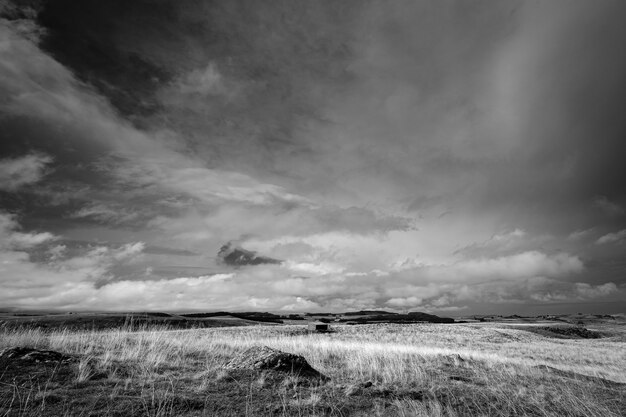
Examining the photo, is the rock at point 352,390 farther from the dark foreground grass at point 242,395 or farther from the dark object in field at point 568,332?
the dark object in field at point 568,332

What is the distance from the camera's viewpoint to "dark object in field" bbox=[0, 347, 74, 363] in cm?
845

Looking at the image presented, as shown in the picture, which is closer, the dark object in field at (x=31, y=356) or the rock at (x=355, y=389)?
the rock at (x=355, y=389)

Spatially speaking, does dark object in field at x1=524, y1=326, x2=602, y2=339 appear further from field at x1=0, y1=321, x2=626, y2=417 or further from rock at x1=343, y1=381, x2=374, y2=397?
rock at x1=343, y1=381, x2=374, y2=397

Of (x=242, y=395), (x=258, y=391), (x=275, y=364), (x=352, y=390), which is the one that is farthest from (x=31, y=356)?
(x=352, y=390)

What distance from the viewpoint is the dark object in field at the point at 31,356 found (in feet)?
27.7

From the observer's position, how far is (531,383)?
11.3 metres

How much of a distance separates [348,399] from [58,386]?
6.05 meters

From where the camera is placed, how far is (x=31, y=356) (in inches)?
339

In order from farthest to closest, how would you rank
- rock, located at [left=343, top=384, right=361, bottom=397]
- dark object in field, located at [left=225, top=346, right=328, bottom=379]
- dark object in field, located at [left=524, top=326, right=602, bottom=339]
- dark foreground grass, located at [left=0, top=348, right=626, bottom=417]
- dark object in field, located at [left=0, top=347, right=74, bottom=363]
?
dark object in field, located at [left=524, top=326, right=602, bottom=339] → dark object in field, located at [left=225, top=346, right=328, bottom=379] → dark object in field, located at [left=0, top=347, right=74, bottom=363] → rock, located at [left=343, top=384, right=361, bottom=397] → dark foreground grass, located at [left=0, top=348, right=626, bottom=417]

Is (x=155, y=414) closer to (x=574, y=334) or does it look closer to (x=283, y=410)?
(x=283, y=410)

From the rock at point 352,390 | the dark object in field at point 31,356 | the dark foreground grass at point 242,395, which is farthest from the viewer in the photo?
the dark object in field at point 31,356

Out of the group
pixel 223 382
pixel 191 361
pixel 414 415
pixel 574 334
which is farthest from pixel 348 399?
pixel 574 334

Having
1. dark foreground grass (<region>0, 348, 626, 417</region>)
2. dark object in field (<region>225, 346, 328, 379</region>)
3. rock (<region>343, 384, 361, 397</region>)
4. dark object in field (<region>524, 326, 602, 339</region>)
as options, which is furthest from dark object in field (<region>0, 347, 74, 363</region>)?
dark object in field (<region>524, 326, 602, 339</region>)

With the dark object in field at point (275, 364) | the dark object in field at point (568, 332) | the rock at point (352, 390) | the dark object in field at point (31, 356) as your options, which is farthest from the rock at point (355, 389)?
the dark object in field at point (568, 332)
